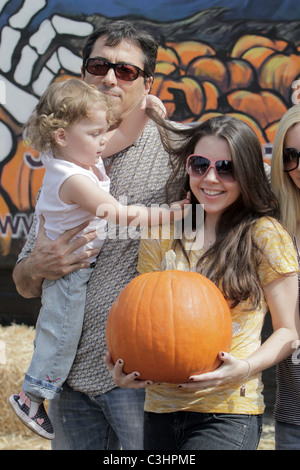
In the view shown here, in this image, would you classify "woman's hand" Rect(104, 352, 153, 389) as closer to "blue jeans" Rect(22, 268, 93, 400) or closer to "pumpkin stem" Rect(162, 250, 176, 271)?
"pumpkin stem" Rect(162, 250, 176, 271)

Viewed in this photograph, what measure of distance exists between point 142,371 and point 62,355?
633 millimetres

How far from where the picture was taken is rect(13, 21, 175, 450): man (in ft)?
8.67

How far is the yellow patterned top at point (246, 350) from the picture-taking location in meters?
2.19

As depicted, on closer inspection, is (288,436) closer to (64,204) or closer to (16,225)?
(64,204)

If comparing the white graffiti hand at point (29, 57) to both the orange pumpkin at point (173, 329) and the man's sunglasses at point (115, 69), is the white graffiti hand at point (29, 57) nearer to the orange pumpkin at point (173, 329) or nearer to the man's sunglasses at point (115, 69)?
the man's sunglasses at point (115, 69)

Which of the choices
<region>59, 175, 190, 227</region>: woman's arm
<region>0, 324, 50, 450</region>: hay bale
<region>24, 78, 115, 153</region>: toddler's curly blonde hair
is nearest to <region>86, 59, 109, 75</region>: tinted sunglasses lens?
<region>24, 78, 115, 153</region>: toddler's curly blonde hair

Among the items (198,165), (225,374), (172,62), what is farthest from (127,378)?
(172,62)

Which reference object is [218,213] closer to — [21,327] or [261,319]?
[261,319]

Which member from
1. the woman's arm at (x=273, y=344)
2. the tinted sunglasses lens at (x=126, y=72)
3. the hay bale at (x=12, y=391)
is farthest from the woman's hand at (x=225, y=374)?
the hay bale at (x=12, y=391)

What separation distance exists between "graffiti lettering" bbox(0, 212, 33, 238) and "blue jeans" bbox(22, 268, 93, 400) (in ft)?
11.6

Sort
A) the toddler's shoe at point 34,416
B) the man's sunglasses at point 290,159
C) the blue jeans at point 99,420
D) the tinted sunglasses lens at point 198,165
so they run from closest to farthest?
the tinted sunglasses lens at point 198,165, the man's sunglasses at point 290,159, the blue jeans at point 99,420, the toddler's shoe at point 34,416

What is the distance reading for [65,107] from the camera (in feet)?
8.64

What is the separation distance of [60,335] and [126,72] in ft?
4.12

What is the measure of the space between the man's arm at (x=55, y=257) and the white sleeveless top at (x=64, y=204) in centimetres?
4
